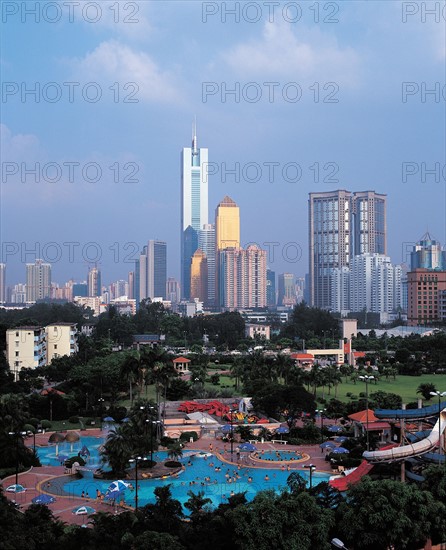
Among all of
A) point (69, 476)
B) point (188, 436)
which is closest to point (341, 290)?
point (188, 436)

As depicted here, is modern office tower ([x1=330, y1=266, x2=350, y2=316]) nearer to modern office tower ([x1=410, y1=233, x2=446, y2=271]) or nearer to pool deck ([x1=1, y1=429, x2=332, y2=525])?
modern office tower ([x1=410, y1=233, x2=446, y2=271])

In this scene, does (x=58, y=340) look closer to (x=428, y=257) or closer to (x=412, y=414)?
(x=412, y=414)

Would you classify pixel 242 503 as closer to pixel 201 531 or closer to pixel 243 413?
pixel 201 531

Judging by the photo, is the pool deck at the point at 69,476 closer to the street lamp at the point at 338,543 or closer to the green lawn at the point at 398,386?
the street lamp at the point at 338,543

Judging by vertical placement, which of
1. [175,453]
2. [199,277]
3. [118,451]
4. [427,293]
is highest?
[199,277]

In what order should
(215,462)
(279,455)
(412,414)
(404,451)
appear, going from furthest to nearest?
(279,455), (215,462), (412,414), (404,451)

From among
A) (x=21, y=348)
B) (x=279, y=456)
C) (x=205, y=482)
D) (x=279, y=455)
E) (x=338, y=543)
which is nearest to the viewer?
(x=338, y=543)

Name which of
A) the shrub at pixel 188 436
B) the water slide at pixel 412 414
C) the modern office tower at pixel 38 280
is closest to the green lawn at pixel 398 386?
the shrub at pixel 188 436
